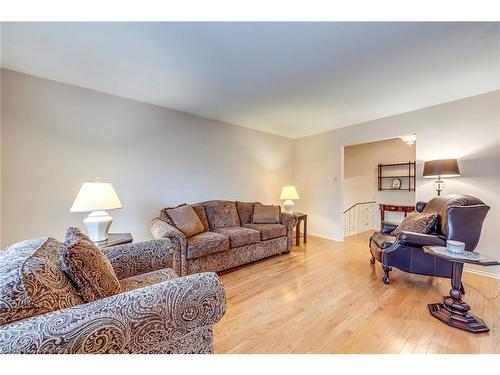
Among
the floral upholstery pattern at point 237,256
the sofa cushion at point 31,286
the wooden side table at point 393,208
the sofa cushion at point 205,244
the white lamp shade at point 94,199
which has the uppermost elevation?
the white lamp shade at point 94,199

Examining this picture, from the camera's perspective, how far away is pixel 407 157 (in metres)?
5.03

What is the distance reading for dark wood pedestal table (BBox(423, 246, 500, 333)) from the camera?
5.10 feet

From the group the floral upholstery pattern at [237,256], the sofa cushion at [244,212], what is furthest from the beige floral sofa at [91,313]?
the sofa cushion at [244,212]

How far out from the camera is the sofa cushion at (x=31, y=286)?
0.68m

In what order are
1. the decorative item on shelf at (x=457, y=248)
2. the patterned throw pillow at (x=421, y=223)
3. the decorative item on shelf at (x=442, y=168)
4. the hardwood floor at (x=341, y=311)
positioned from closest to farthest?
the hardwood floor at (x=341, y=311) < the decorative item on shelf at (x=457, y=248) < the patterned throw pillow at (x=421, y=223) < the decorative item on shelf at (x=442, y=168)

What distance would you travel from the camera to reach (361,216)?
17.9 feet

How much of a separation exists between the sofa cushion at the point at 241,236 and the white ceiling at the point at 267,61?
6.15 feet

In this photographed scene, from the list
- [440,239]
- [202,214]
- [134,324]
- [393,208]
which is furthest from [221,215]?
[393,208]

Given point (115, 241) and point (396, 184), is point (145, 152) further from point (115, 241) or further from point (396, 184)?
point (396, 184)

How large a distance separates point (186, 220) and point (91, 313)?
2.11 meters

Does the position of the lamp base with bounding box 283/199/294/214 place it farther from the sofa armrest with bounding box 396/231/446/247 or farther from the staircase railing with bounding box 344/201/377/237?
the sofa armrest with bounding box 396/231/446/247

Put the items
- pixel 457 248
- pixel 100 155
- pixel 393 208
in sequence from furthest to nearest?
1. pixel 393 208
2. pixel 100 155
3. pixel 457 248

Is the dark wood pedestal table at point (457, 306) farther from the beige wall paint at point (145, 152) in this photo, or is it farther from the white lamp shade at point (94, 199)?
the white lamp shade at point (94, 199)

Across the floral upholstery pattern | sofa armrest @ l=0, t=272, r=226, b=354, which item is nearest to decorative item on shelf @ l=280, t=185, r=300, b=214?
the floral upholstery pattern
